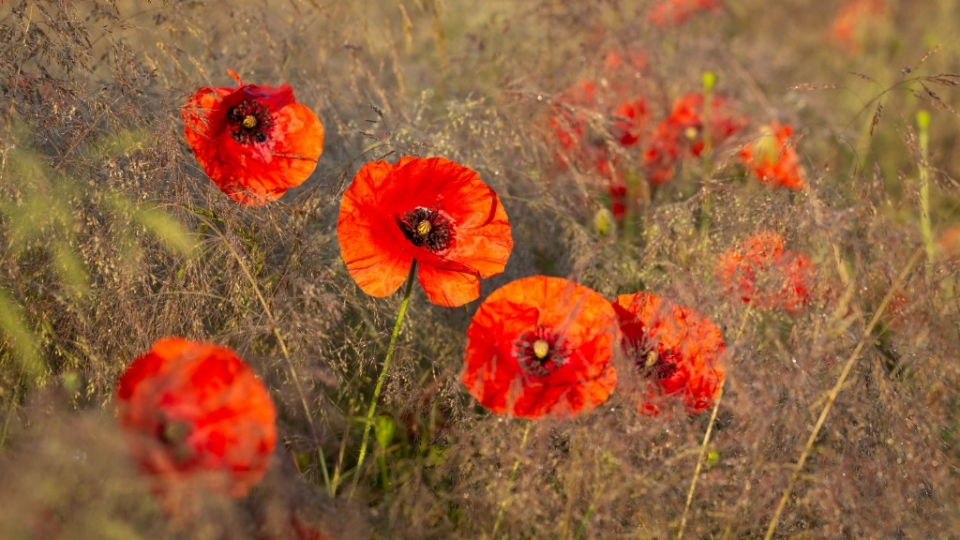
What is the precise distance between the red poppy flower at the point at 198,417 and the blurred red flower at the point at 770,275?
0.79 meters

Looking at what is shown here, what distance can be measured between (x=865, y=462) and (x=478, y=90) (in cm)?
151

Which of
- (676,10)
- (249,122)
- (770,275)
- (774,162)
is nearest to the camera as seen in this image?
(770,275)

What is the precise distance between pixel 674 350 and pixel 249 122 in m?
0.86

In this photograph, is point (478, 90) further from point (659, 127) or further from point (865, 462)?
point (865, 462)

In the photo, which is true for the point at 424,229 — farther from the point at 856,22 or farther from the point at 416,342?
the point at 856,22

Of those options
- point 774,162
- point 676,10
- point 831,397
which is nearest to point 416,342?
point 831,397

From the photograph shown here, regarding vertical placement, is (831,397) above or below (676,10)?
above

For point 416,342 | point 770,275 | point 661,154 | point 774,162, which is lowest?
point 661,154

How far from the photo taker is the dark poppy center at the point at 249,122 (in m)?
1.59

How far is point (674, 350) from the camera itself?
146 cm

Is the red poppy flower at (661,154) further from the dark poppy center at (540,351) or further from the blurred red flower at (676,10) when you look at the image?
the dark poppy center at (540,351)

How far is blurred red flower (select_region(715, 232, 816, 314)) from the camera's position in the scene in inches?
57.1

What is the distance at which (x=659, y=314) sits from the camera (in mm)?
1384

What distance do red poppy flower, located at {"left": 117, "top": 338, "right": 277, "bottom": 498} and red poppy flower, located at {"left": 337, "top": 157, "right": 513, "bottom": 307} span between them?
1.04ft
